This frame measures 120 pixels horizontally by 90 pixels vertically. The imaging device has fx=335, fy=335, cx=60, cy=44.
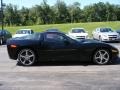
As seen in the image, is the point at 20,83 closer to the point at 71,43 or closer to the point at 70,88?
the point at 70,88

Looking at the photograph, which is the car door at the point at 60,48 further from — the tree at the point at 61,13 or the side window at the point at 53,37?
the tree at the point at 61,13

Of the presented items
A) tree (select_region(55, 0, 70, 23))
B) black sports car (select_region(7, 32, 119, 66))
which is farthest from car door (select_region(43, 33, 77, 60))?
tree (select_region(55, 0, 70, 23))

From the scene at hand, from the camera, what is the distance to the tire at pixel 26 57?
12.2 metres

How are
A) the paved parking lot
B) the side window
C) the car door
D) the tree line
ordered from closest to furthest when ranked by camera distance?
the paved parking lot
the car door
the side window
the tree line

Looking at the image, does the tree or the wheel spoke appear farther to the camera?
the tree

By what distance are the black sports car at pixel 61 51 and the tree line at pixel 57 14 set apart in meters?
89.2

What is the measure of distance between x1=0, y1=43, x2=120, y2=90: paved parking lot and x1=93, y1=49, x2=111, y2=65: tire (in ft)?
1.01

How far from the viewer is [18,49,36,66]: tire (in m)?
12.2

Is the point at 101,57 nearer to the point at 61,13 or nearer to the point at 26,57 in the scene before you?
the point at 26,57

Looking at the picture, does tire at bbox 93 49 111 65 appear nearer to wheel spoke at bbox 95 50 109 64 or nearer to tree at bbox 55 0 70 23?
wheel spoke at bbox 95 50 109 64

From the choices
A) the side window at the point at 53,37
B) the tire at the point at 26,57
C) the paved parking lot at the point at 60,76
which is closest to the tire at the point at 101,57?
the paved parking lot at the point at 60,76

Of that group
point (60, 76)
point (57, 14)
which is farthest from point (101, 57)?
point (57, 14)

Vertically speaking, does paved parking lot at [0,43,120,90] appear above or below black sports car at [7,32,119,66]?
below

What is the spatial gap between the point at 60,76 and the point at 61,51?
8.28ft
